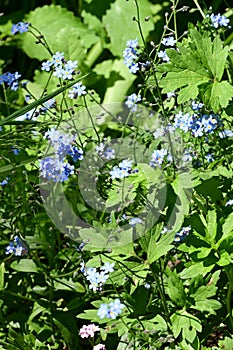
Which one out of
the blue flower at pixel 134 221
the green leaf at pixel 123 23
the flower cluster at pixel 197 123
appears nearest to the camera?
the blue flower at pixel 134 221

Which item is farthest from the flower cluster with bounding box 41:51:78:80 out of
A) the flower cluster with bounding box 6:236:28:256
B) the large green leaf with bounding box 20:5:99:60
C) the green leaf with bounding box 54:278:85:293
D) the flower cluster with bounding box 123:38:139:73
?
the large green leaf with bounding box 20:5:99:60

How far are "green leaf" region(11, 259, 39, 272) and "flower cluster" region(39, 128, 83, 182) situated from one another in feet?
1.01

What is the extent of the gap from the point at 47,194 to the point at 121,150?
0.30 meters

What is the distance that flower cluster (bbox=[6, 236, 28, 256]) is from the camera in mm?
2064

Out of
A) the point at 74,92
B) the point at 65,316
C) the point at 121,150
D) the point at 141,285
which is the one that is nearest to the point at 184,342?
the point at 141,285

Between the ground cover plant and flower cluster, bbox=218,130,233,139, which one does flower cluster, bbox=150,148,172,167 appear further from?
flower cluster, bbox=218,130,233,139

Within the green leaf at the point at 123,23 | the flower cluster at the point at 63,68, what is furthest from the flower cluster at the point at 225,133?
the green leaf at the point at 123,23

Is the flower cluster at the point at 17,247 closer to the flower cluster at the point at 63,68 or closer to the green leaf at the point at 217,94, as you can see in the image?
the flower cluster at the point at 63,68

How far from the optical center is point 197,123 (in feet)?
6.38

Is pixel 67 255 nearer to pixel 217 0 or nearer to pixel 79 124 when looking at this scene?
pixel 79 124

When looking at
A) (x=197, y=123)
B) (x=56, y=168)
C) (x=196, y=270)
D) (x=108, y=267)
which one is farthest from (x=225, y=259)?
(x=56, y=168)

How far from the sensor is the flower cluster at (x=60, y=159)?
1874mm

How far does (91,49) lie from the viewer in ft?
11.6

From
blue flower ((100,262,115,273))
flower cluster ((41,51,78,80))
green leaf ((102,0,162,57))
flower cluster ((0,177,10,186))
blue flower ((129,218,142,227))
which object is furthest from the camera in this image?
green leaf ((102,0,162,57))
